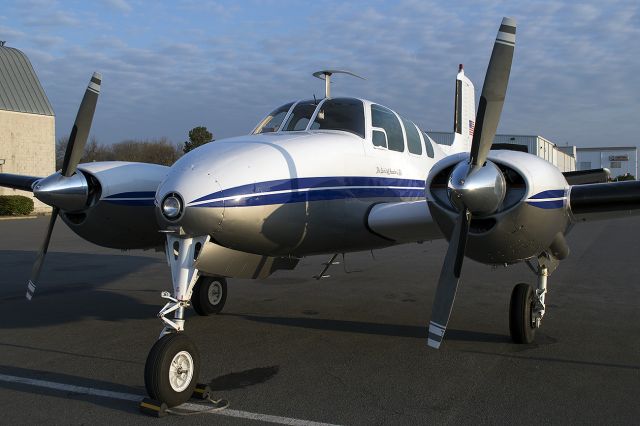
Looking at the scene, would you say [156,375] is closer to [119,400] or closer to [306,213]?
[119,400]

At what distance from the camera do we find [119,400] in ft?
15.8

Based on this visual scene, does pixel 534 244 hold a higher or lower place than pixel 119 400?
higher

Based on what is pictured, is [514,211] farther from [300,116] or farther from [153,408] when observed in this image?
[153,408]

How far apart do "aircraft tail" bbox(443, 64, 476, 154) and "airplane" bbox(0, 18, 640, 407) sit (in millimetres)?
4612

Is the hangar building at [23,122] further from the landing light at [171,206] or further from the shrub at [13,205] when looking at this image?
the landing light at [171,206]

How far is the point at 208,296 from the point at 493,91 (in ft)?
15.9

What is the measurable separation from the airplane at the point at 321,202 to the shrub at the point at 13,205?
24878mm

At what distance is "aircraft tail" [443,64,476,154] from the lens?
12.1 m

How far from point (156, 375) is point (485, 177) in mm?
3046

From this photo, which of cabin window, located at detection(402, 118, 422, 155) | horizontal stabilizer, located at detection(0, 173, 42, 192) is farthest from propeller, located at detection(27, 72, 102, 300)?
cabin window, located at detection(402, 118, 422, 155)

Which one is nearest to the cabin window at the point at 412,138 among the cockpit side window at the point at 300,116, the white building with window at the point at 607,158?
the cockpit side window at the point at 300,116

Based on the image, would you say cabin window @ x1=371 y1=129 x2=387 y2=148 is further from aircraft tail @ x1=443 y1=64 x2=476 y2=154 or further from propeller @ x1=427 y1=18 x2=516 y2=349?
aircraft tail @ x1=443 y1=64 x2=476 y2=154

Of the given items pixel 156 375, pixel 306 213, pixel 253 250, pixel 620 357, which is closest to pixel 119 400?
pixel 156 375

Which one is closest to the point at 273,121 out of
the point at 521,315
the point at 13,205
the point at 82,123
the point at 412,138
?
the point at 412,138
